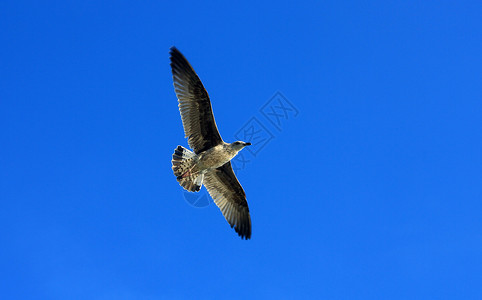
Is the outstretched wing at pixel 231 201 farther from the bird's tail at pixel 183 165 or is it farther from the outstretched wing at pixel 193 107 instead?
the outstretched wing at pixel 193 107

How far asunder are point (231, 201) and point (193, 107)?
323cm

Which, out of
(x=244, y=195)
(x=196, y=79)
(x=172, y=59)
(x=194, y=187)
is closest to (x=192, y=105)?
(x=196, y=79)

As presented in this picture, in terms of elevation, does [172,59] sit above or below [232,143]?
above

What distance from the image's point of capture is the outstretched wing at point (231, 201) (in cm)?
1353

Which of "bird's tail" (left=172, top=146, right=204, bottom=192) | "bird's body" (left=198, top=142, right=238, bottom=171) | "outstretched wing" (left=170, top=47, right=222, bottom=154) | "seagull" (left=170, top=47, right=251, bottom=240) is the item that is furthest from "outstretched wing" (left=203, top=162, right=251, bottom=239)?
"outstretched wing" (left=170, top=47, right=222, bottom=154)

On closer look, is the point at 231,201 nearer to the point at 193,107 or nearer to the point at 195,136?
the point at 195,136

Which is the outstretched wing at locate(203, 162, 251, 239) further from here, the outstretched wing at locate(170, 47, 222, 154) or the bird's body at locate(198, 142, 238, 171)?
the outstretched wing at locate(170, 47, 222, 154)

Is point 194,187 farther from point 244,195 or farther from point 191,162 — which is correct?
point 244,195

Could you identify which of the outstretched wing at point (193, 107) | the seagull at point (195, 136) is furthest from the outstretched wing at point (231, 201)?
the outstretched wing at point (193, 107)

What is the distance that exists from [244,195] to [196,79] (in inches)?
147

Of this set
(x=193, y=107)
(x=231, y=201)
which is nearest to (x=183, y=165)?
(x=193, y=107)

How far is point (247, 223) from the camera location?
13703mm

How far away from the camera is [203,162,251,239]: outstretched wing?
13531 millimetres

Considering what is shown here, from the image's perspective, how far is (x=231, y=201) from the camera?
1377 cm
